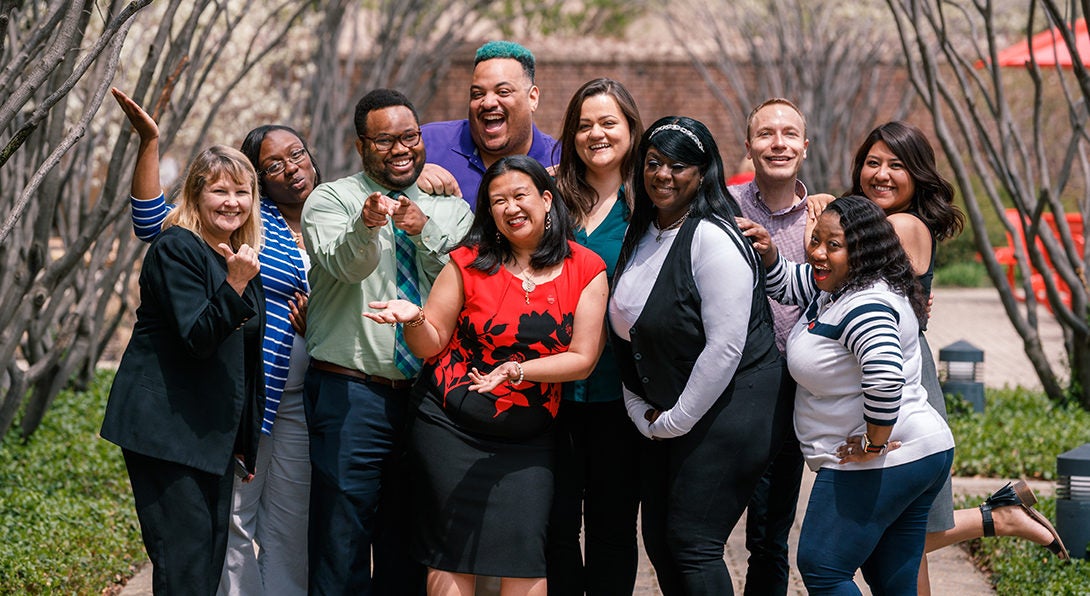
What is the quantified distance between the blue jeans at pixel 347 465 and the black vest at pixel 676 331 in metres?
0.86

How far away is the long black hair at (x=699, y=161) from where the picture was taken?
3998mm

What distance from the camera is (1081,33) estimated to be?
11.5m

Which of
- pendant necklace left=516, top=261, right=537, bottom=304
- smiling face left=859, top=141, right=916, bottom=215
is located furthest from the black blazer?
smiling face left=859, top=141, right=916, bottom=215

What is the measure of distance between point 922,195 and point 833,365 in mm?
828

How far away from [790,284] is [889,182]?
1.63ft

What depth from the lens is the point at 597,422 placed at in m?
4.31

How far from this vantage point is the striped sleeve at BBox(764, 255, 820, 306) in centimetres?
422

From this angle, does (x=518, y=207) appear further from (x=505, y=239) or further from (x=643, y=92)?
(x=643, y=92)

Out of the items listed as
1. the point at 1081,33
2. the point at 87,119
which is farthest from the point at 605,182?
the point at 1081,33

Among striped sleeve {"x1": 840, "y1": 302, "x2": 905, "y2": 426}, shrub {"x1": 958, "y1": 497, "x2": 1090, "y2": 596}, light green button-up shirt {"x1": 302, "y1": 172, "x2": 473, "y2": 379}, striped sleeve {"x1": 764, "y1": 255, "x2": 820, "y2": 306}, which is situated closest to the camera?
striped sleeve {"x1": 840, "y1": 302, "x2": 905, "y2": 426}

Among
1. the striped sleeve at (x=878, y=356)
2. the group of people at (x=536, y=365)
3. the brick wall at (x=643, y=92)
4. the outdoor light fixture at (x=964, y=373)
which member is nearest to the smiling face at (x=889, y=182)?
the group of people at (x=536, y=365)

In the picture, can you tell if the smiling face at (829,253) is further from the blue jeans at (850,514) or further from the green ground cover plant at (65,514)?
the green ground cover plant at (65,514)

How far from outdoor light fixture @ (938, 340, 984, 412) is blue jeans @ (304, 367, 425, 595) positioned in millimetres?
5898

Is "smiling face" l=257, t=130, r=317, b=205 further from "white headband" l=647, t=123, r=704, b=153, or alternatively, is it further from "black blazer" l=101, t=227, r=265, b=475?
"white headband" l=647, t=123, r=704, b=153
